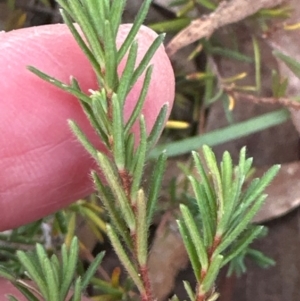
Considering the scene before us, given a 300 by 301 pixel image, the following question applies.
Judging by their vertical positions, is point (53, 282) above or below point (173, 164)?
above

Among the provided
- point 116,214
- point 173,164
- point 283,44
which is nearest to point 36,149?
point 116,214

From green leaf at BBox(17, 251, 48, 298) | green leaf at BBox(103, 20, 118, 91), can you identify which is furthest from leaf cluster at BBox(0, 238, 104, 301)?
green leaf at BBox(103, 20, 118, 91)

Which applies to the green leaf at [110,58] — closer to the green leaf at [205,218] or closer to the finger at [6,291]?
the green leaf at [205,218]

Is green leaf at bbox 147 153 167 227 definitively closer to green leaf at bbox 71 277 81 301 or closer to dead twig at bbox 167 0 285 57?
green leaf at bbox 71 277 81 301

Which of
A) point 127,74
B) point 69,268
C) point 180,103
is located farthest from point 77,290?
point 180,103

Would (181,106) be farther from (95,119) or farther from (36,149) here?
(95,119)

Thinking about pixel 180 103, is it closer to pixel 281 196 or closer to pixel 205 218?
pixel 281 196
